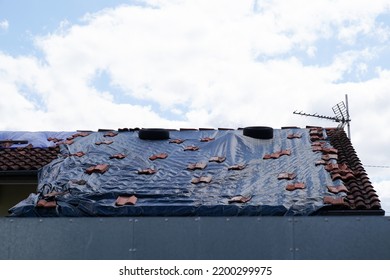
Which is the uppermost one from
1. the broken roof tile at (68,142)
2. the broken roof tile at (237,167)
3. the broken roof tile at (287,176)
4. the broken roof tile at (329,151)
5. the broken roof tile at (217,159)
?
the broken roof tile at (68,142)

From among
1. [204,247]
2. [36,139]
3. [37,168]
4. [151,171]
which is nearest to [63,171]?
[37,168]

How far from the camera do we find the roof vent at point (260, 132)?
10.9 m

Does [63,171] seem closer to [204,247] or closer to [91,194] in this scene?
[91,194]

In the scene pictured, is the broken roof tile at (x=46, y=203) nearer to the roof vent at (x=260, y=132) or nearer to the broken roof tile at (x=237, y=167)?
the broken roof tile at (x=237, y=167)

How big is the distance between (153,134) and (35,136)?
9.62 feet

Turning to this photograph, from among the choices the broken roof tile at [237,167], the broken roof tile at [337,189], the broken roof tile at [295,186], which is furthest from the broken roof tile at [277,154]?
the broken roof tile at [337,189]

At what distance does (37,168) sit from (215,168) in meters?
3.35

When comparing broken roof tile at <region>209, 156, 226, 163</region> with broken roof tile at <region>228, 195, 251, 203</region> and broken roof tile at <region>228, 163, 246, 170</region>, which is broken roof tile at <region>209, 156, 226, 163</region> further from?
broken roof tile at <region>228, 195, 251, 203</region>

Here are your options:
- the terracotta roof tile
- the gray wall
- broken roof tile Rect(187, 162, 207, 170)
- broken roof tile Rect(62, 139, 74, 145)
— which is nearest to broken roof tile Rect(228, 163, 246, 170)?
broken roof tile Rect(187, 162, 207, 170)

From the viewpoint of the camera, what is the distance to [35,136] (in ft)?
40.0

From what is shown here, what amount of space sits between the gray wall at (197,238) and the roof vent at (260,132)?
12.2 feet

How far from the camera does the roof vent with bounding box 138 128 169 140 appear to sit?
11281 millimetres

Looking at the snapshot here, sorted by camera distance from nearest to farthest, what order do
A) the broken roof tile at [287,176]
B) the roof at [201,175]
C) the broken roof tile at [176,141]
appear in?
the roof at [201,175]
the broken roof tile at [287,176]
the broken roof tile at [176,141]

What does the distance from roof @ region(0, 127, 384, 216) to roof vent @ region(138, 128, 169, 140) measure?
0.02 meters
